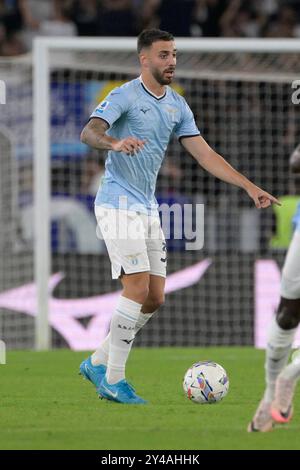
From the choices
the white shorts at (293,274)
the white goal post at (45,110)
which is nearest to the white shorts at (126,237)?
the white shorts at (293,274)

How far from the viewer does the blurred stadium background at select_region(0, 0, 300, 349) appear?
44.4ft

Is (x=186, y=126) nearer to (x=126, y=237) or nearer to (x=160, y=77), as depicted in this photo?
(x=160, y=77)

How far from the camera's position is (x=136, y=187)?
8086mm

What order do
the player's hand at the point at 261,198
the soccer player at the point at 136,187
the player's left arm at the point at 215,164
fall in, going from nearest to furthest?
the player's hand at the point at 261,198, the player's left arm at the point at 215,164, the soccer player at the point at 136,187

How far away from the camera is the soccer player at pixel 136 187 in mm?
7859

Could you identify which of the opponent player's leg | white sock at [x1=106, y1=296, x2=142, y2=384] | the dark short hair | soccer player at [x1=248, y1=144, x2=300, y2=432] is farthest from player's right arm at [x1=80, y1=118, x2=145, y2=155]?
the opponent player's leg

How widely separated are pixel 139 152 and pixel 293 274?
230 cm

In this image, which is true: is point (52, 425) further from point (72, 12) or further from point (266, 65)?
point (72, 12)

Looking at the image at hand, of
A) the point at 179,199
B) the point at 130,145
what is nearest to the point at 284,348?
the point at 130,145

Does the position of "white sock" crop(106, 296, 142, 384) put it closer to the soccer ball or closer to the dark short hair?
the soccer ball

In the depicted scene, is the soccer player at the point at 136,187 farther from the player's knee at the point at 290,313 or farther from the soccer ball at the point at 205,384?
the player's knee at the point at 290,313

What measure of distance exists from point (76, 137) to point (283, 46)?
3.05 meters

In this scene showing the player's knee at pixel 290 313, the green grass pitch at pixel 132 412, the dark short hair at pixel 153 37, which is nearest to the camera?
the green grass pitch at pixel 132 412
